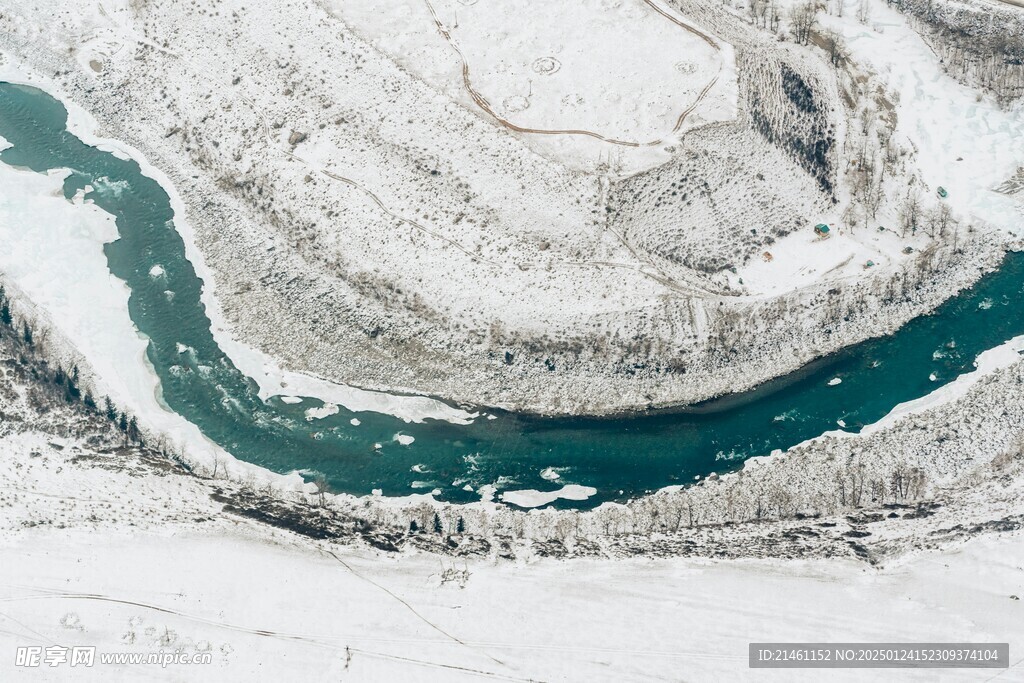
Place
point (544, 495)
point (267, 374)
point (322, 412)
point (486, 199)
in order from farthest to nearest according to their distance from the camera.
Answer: point (486, 199) → point (267, 374) → point (322, 412) → point (544, 495)

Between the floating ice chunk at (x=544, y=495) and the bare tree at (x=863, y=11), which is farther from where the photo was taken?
the bare tree at (x=863, y=11)

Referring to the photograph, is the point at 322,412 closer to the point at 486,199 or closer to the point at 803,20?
the point at 486,199

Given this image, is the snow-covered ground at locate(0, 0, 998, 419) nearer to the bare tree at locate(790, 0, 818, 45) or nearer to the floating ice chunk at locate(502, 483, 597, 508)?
the bare tree at locate(790, 0, 818, 45)

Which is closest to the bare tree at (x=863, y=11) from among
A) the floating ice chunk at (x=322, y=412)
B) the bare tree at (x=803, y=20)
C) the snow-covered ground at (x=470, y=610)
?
the bare tree at (x=803, y=20)

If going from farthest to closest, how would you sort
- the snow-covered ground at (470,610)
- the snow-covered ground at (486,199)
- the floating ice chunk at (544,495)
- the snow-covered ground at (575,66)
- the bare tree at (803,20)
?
the bare tree at (803,20) < the snow-covered ground at (575,66) < the snow-covered ground at (486,199) < the floating ice chunk at (544,495) < the snow-covered ground at (470,610)

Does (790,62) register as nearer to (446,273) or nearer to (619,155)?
(619,155)

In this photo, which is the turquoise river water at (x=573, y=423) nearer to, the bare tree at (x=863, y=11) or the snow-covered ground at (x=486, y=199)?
the snow-covered ground at (x=486, y=199)

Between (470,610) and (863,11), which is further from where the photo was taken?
(863,11)

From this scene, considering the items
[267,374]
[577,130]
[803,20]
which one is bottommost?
[267,374]

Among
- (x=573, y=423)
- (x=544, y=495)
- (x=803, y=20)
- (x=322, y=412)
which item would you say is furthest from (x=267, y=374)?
(x=803, y=20)

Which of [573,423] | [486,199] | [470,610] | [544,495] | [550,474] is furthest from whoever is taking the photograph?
[486,199]

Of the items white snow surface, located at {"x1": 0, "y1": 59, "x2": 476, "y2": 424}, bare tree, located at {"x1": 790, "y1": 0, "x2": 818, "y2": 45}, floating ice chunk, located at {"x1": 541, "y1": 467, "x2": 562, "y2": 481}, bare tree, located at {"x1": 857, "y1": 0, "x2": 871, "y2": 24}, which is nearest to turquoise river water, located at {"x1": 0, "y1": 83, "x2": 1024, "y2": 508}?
floating ice chunk, located at {"x1": 541, "y1": 467, "x2": 562, "y2": 481}

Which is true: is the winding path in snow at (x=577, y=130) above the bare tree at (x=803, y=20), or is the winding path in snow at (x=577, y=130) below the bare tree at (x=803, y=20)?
below
